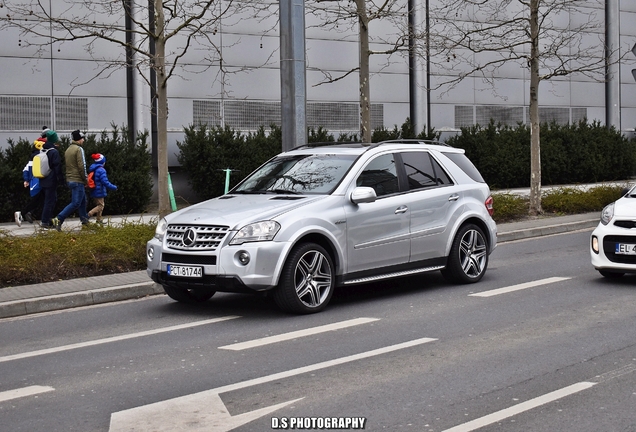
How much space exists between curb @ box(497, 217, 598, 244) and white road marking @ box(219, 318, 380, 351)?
26.8 feet

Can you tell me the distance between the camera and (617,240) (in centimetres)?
1112

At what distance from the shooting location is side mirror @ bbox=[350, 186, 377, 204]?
10055 mm

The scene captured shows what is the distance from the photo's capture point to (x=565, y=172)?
1257 inches

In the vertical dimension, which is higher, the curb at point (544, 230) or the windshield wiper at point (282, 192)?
the windshield wiper at point (282, 192)

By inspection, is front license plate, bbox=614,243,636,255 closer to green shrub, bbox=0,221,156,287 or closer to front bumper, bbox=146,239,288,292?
front bumper, bbox=146,239,288,292

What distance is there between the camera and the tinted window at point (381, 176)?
417 inches

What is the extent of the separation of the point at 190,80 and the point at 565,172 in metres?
13.2

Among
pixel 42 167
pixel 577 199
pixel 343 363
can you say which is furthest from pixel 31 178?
pixel 343 363

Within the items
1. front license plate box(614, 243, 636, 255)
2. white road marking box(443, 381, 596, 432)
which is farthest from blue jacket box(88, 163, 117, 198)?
white road marking box(443, 381, 596, 432)

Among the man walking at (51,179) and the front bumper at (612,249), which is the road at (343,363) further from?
the man walking at (51,179)

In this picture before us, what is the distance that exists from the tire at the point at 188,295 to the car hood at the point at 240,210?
1038mm

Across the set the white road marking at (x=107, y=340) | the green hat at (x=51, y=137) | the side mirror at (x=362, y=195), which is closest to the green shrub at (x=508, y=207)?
the green hat at (x=51, y=137)

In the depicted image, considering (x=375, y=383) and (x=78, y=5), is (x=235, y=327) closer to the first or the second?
(x=375, y=383)

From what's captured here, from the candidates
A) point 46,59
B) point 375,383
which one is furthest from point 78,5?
point 375,383
